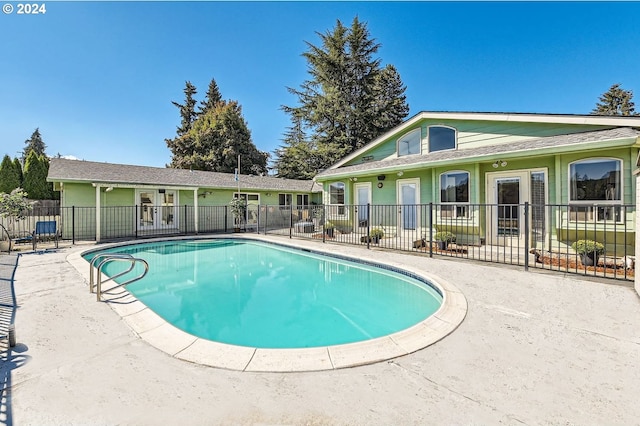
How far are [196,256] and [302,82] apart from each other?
20609mm

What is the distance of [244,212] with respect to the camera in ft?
56.3

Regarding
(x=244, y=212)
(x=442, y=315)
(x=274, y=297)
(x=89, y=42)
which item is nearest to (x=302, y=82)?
(x=244, y=212)

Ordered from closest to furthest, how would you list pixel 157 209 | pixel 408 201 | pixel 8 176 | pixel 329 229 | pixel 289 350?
pixel 289 350 < pixel 408 201 < pixel 329 229 < pixel 157 209 < pixel 8 176

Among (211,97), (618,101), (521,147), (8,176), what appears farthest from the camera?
(211,97)

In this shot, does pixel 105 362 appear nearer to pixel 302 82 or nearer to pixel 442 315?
pixel 442 315

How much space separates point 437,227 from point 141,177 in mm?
14623

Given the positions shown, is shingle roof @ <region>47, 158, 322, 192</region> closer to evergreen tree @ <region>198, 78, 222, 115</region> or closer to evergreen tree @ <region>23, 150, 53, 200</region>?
evergreen tree @ <region>23, 150, 53, 200</region>

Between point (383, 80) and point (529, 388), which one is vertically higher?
point (383, 80)

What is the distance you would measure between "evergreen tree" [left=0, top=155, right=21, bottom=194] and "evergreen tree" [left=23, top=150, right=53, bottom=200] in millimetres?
563

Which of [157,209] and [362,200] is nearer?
[362,200]

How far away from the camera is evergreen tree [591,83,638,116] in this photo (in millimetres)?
30328

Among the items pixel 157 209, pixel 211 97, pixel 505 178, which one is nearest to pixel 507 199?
pixel 505 178

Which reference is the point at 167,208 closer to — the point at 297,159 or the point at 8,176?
the point at 297,159

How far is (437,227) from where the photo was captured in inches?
386
